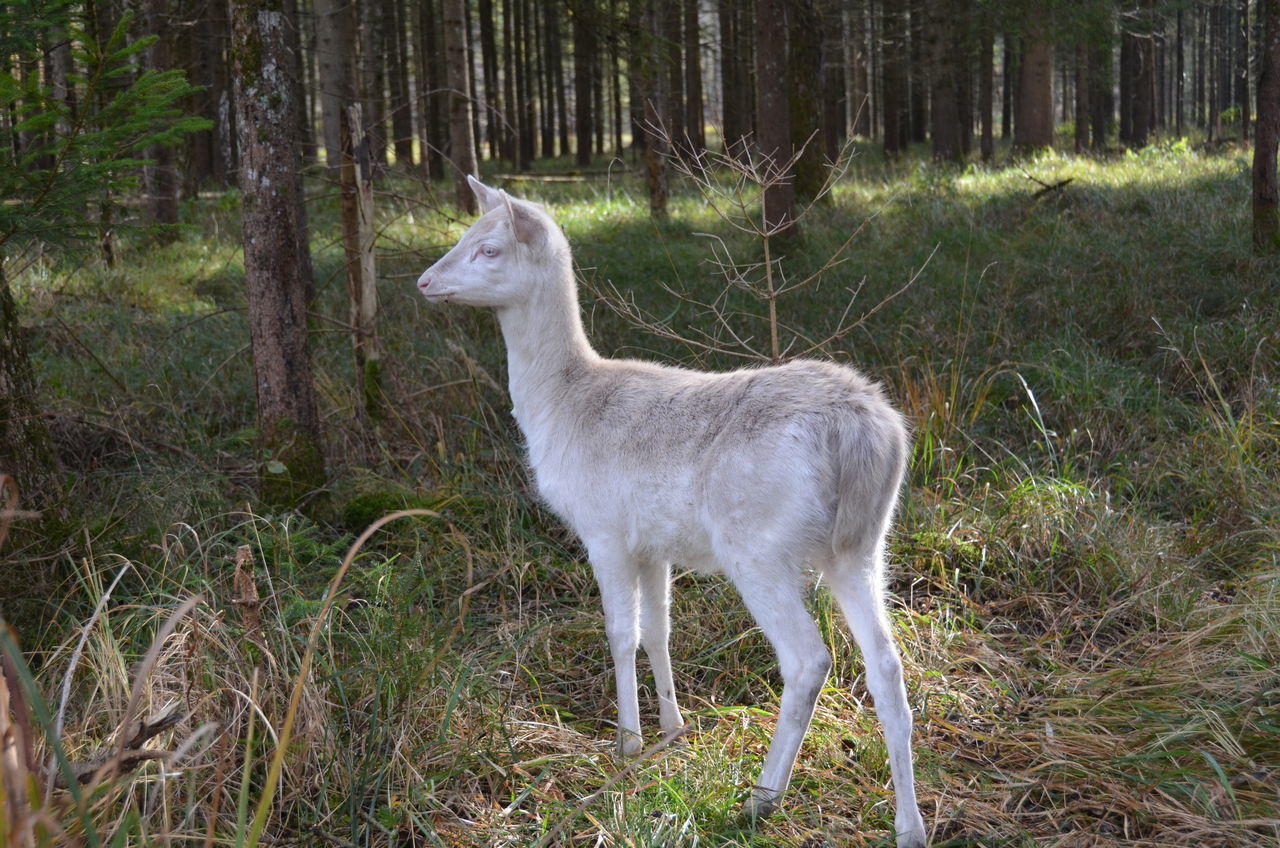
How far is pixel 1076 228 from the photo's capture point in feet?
36.4

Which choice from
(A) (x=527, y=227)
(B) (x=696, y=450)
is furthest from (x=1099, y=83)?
(B) (x=696, y=450)

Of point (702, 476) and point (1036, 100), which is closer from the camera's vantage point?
point (702, 476)

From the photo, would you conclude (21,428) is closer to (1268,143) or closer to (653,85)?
(1268,143)

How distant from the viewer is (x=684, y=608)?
204 inches

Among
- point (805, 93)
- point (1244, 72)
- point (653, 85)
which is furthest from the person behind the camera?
point (1244, 72)

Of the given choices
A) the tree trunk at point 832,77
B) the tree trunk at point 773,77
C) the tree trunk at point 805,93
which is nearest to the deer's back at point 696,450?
the tree trunk at point 773,77

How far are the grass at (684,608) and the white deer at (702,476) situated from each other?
42cm

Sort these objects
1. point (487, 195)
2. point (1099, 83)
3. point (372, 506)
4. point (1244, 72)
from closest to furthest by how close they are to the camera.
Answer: point (487, 195)
point (372, 506)
point (1244, 72)
point (1099, 83)

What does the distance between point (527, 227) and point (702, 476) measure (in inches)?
54.4

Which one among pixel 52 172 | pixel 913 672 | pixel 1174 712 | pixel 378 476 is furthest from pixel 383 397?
pixel 1174 712

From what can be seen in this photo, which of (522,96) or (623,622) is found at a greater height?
(522,96)

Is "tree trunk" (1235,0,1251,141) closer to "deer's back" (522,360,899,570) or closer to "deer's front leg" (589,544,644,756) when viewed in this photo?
"deer's back" (522,360,899,570)

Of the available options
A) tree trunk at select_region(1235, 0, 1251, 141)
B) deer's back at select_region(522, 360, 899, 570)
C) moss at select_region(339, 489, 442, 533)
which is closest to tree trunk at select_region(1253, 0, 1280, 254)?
deer's back at select_region(522, 360, 899, 570)

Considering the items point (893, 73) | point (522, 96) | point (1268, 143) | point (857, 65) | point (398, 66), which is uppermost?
point (398, 66)
